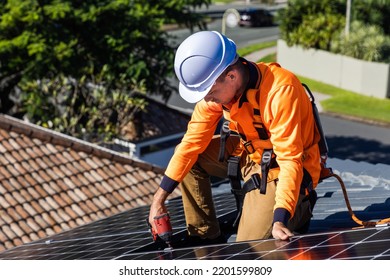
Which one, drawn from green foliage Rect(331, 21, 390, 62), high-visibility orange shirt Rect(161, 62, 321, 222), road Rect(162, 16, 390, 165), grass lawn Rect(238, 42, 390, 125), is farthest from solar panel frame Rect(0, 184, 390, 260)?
green foliage Rect(331, 21, 390, 62)

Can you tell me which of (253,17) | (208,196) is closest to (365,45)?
(253,17)

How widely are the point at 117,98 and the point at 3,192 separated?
7098 mm

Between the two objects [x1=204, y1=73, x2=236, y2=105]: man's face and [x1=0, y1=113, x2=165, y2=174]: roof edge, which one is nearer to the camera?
[x1=204, y1=73, x2=236, y2=105]: man's face

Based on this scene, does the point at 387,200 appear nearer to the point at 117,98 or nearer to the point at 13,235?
the point at 13,235

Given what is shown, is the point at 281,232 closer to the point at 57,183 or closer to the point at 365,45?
the point at 57,183

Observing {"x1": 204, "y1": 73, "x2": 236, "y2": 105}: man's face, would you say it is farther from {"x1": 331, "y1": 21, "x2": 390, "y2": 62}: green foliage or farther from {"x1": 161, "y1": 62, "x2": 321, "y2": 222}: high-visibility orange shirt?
{"x1": 331, "y1": 21, "x2": 390, "y2": 62}: green foliage

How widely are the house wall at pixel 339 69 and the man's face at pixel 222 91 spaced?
88.0ft

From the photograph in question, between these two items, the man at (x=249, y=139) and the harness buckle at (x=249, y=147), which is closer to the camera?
the man at (x=249, y=139)

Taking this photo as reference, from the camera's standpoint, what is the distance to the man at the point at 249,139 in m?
4.96

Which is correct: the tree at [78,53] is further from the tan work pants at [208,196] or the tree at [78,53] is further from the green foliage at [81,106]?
the tan work pants at [208,196]

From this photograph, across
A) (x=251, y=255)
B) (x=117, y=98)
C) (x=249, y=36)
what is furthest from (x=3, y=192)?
(x=249, y=36)

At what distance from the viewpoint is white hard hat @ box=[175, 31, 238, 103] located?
495 cm

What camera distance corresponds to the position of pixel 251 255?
448 cm

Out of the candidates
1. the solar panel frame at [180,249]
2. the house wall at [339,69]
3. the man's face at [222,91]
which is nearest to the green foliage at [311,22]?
the house wall at [339,69]
